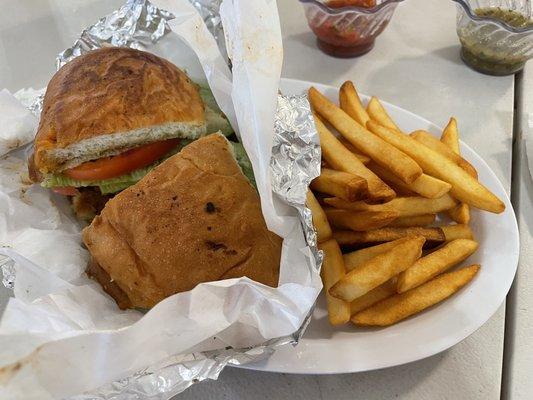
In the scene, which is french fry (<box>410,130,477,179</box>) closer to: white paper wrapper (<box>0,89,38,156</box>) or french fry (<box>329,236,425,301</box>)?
french fry (<box>329,236,425,301</box>)

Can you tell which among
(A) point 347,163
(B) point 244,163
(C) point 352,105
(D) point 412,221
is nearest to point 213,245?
(B) point 244,163

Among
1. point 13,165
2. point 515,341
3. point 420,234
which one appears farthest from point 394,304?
point 13,165

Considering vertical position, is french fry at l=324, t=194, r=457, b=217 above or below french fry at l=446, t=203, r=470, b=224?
above

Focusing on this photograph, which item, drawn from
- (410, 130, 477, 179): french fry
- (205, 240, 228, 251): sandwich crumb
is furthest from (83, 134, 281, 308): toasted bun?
(410, 130, 477, 179): french fry

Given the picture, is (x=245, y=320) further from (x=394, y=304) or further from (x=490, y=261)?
(x=490, y=261)

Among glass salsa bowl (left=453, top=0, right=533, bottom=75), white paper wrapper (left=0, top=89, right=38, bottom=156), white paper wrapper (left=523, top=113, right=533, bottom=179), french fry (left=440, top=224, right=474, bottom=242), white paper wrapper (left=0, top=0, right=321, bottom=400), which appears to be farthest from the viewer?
glass salsa bowl (left=453, top=0, right=533, bottom=75)

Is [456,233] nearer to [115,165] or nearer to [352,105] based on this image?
[352,105]
